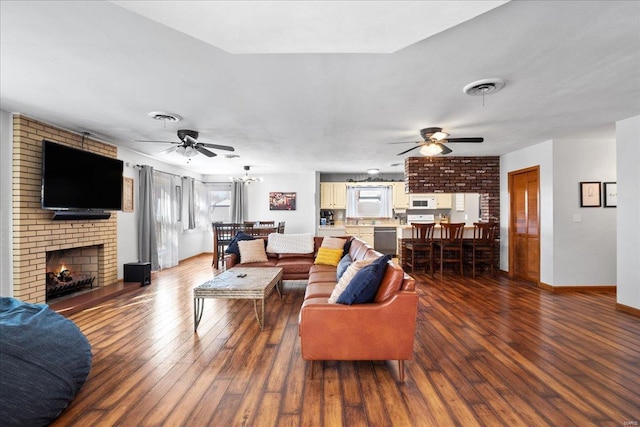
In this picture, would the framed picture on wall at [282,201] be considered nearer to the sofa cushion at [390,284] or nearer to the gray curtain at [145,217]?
the gray curtain at [145,217]

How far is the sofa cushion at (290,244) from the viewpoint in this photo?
17.4ft

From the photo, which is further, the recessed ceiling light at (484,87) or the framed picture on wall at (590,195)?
the framed picture on wall at (590,195)

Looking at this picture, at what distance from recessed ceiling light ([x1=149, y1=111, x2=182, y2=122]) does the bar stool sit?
527 cm

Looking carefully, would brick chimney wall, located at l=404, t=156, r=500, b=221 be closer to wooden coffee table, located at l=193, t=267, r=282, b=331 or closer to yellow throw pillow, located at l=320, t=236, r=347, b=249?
yellow throw pillow, located at l=320, t=236, r=347, b=249

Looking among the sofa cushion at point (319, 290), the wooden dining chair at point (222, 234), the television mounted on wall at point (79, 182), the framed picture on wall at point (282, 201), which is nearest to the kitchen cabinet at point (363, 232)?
the framed picture on wall at point (282, 201)

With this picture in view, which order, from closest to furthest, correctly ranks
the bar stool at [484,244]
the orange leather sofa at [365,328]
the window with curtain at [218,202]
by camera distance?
the orange leather sofa at [365,328] → the bar stool at [484,244] → the window with curtain at [218,202]

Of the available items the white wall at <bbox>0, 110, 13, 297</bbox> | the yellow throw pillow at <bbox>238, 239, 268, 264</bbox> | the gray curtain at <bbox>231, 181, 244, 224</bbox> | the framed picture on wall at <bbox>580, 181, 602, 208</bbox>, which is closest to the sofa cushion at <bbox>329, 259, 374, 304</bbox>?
the yellow throw pillow at <bbox>238, 239, 268, 264</bbox>

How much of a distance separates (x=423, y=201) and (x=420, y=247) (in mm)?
2880

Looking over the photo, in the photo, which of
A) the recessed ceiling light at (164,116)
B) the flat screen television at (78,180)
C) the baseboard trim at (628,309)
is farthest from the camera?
the flat screen television at (78,180)

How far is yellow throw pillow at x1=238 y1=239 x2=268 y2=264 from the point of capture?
495cm

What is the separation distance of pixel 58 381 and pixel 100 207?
11.3 feet

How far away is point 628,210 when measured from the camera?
3.86m

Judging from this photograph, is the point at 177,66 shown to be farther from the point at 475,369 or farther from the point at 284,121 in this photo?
the point at 475,369

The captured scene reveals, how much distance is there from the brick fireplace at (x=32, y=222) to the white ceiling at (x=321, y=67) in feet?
0.91
